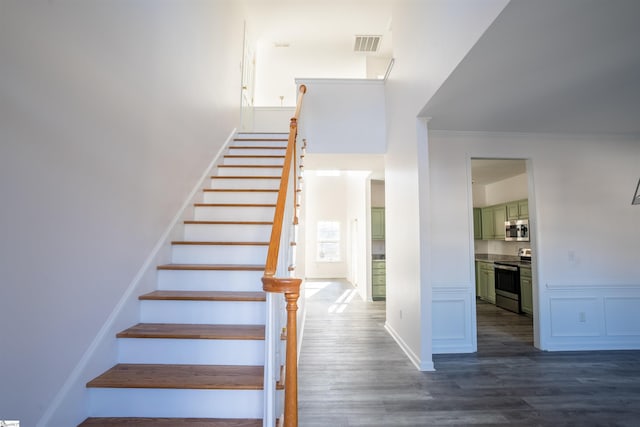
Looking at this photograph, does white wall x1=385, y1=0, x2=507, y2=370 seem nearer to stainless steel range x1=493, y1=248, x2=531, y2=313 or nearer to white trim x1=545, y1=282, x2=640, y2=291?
white trim x1=545, y1=282, x2=640, y2=291

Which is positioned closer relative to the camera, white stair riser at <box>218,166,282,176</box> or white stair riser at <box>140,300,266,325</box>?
white stair riser at <box>140,300,266,325</box>

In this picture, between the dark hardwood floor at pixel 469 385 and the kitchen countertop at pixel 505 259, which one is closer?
the dark hardwood floor at pixel 469 385

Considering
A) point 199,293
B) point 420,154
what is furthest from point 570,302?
point 199,293

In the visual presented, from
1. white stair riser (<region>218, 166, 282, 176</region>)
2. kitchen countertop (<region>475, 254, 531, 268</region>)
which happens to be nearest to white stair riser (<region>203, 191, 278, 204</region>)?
white stair riser (<region>218, 166, 282, 176</region>)

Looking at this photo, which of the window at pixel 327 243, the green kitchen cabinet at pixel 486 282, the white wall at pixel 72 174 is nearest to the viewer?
the white wall at pixel 72 174

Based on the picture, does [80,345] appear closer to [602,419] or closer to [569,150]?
[602,419]

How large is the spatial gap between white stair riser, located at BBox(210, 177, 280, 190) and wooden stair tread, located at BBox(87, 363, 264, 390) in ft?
6.70

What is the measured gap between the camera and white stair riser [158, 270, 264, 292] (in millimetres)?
2305

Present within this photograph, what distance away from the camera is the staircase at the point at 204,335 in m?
1.54

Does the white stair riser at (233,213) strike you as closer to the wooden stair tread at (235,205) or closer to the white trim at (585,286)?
the wooden stair tread at (235,205)

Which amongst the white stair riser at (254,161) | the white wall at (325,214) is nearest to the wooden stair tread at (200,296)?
the white stair riser at (254,161)

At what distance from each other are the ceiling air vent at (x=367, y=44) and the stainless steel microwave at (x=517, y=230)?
453 centimetres

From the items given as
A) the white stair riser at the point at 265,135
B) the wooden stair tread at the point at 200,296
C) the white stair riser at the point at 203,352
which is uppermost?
the white stair riser at the point at 265,135

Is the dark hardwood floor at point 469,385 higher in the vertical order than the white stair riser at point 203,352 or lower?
lower
